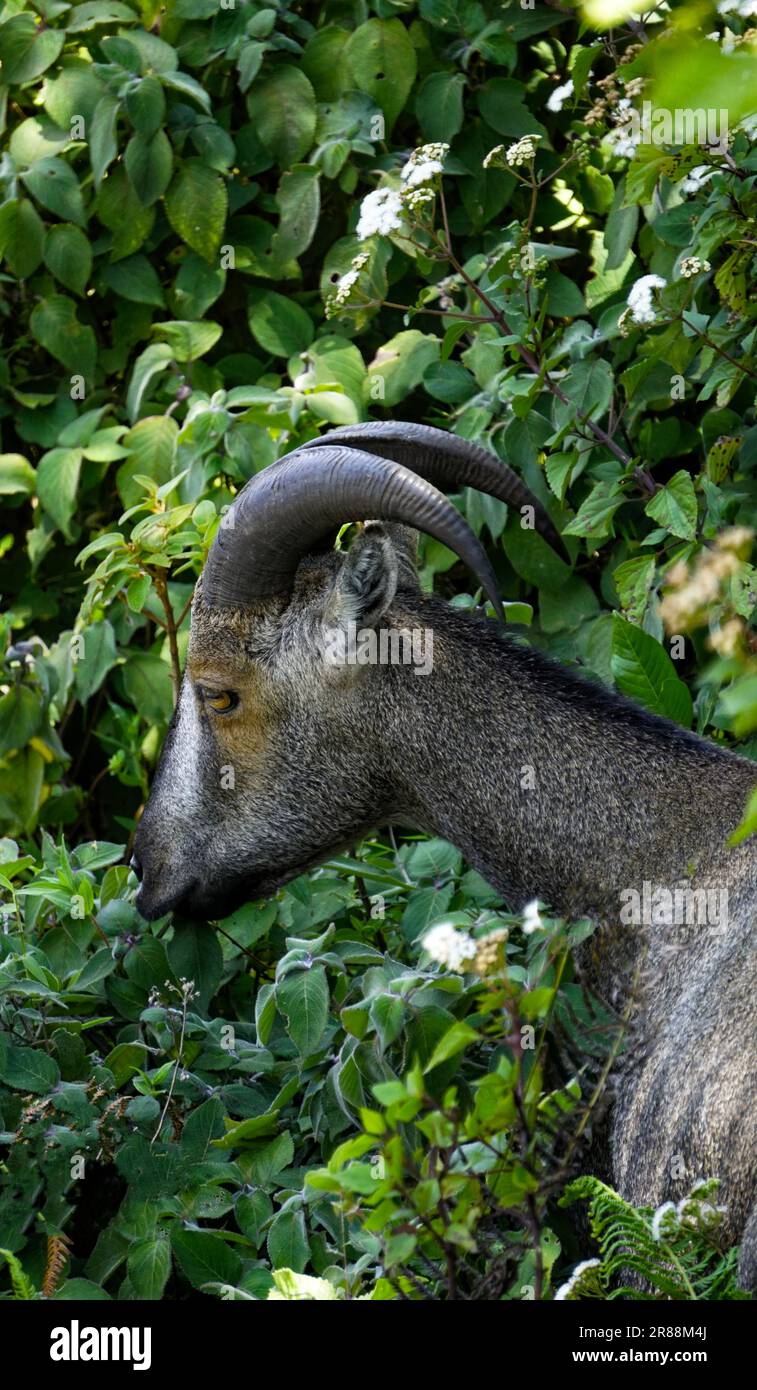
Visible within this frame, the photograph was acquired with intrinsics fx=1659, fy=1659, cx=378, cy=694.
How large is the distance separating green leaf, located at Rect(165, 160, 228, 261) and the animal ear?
2991 mm

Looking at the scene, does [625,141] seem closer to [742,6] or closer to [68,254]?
[742,6]

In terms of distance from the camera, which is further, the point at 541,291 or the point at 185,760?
the point at 541,291

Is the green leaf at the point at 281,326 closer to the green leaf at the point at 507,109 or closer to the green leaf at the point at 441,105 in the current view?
the green leaf at the point at 441,105

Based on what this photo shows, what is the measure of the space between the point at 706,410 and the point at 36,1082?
299 cm

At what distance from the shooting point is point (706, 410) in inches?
212

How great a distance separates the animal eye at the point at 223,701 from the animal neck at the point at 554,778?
0.49 metres

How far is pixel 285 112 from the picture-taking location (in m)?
6.41

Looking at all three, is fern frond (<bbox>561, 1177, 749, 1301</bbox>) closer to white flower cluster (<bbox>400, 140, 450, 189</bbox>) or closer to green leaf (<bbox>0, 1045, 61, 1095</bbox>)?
green leaf (<bbox>0, 1045, 61, 1095</bbox>)

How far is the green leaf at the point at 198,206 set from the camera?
6477 millimetres

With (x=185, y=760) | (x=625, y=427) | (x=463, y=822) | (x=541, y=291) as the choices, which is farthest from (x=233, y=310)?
(x=463, y=822)

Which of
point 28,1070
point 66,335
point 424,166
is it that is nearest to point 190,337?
point 66,335

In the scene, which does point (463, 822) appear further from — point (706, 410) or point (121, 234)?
point (121, 234)

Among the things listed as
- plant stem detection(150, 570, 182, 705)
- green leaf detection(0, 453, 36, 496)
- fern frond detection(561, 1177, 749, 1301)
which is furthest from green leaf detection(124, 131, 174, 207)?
fern frond detection(561, 1177, 749, 1301)

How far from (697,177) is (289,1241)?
2929mm
